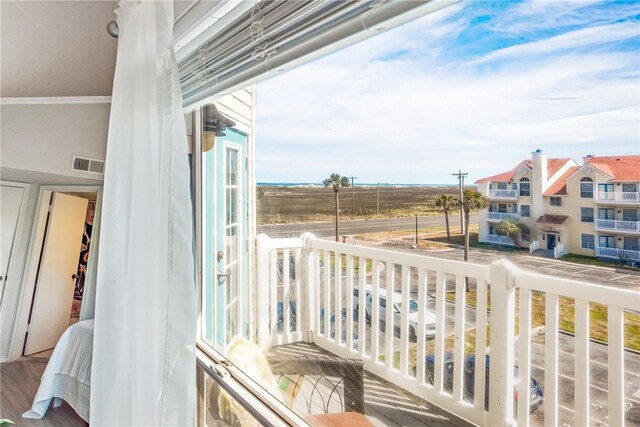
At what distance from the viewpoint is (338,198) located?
920 mm

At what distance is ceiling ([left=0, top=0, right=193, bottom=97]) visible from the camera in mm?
1515

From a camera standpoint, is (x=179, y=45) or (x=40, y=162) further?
(x=40, y=162)

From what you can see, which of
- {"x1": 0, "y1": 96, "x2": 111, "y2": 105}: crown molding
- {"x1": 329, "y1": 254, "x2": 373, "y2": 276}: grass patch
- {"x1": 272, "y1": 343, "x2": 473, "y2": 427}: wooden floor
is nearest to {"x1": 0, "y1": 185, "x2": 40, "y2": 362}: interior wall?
{"x1": 0, "y1": 96, "x2": 111, "y2": 105}: crown molding

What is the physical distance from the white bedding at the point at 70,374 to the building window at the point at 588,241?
2.03 meters

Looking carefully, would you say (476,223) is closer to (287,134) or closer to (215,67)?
(287,134)

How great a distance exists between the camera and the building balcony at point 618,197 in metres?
0.47

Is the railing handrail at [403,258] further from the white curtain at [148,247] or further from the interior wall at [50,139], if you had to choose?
the interior wall at [50,139]

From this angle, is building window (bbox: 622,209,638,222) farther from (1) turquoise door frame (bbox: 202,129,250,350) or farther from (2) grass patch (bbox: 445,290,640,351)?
(1) turquoise door frame (bbox: 202,129,250,350)

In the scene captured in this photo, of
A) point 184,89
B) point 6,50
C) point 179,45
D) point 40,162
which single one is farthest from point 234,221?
point 6,50

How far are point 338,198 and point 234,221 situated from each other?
0.77 metres

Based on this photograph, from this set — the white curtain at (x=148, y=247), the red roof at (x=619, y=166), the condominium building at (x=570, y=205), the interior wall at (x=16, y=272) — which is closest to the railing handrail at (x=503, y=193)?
the condominium building at (x=570, y=205)

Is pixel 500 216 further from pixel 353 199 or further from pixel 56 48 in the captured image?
pixel 56 48

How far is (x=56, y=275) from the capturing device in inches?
71.8

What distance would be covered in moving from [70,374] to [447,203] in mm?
1988
